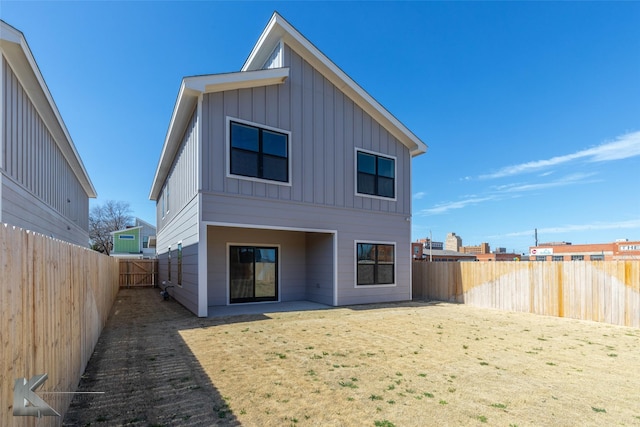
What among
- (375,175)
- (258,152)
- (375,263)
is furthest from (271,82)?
(375,263)

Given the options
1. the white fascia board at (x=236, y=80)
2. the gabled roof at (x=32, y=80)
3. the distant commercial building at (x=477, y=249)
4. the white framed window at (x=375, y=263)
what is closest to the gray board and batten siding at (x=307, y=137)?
the white fascia board at (x=236, y=80)

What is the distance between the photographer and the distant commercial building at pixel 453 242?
65.7 m

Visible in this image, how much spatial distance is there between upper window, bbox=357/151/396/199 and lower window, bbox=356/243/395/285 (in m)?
1.94

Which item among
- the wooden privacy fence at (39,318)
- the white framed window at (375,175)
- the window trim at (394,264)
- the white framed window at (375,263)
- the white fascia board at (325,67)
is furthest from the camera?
the white framed window at (375,175)

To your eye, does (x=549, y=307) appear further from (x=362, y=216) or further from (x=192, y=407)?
(x=192, y=407)

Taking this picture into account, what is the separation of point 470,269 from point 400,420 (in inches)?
387

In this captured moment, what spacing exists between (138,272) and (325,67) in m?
15.9

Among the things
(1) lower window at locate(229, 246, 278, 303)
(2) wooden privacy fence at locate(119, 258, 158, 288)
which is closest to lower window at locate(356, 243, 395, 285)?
(1) lower window at locate(229, 246, 278, 303)

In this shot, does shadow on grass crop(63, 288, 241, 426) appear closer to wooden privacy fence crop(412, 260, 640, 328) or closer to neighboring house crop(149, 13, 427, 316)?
neighboring house crop(149, 13, 427, 316)

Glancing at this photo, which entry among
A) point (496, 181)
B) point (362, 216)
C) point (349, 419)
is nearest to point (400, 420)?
point (349, 419)

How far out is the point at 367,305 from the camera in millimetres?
10648

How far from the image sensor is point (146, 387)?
12.4ft

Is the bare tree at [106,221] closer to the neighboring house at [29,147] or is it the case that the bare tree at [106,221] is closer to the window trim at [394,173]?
the neighboring house at [29,147]

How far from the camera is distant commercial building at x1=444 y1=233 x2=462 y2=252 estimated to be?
6571 centimetres
